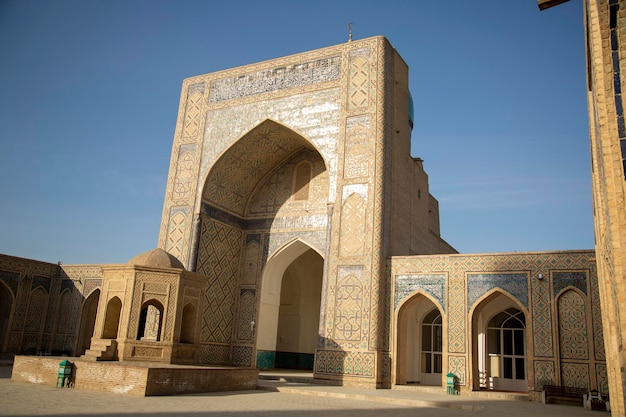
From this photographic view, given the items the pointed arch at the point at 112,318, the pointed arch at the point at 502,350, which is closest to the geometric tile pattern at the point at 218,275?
the pointed arch at the point at 112,318

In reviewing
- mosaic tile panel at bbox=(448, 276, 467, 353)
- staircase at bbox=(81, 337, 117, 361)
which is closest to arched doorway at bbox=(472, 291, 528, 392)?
mosaic tile panel at bbox=(448, 276, 467, 353)

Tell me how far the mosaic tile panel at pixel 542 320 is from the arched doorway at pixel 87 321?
10765 mm

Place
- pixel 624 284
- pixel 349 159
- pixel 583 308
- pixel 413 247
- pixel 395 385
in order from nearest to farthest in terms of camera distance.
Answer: pixel 624 284
pixel 583 308
pixel 395 385
pixel 349 159
pixel 413 247

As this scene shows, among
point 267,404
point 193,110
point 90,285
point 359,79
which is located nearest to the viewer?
point 267,404

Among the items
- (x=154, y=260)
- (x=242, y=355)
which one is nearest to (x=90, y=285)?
(x=242, y=355)

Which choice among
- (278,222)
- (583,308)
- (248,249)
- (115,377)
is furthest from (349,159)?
(115,377)

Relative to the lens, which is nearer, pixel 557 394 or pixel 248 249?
pixel 557 394

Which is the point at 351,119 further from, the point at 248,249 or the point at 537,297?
the point at 537,297

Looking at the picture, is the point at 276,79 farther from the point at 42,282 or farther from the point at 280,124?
the point at 42,282

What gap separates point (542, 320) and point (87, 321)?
11273mm

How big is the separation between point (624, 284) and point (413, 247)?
9674 millimetres

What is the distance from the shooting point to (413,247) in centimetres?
1347

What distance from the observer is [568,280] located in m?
9.72

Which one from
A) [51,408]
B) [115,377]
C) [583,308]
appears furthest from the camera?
[583,308]
